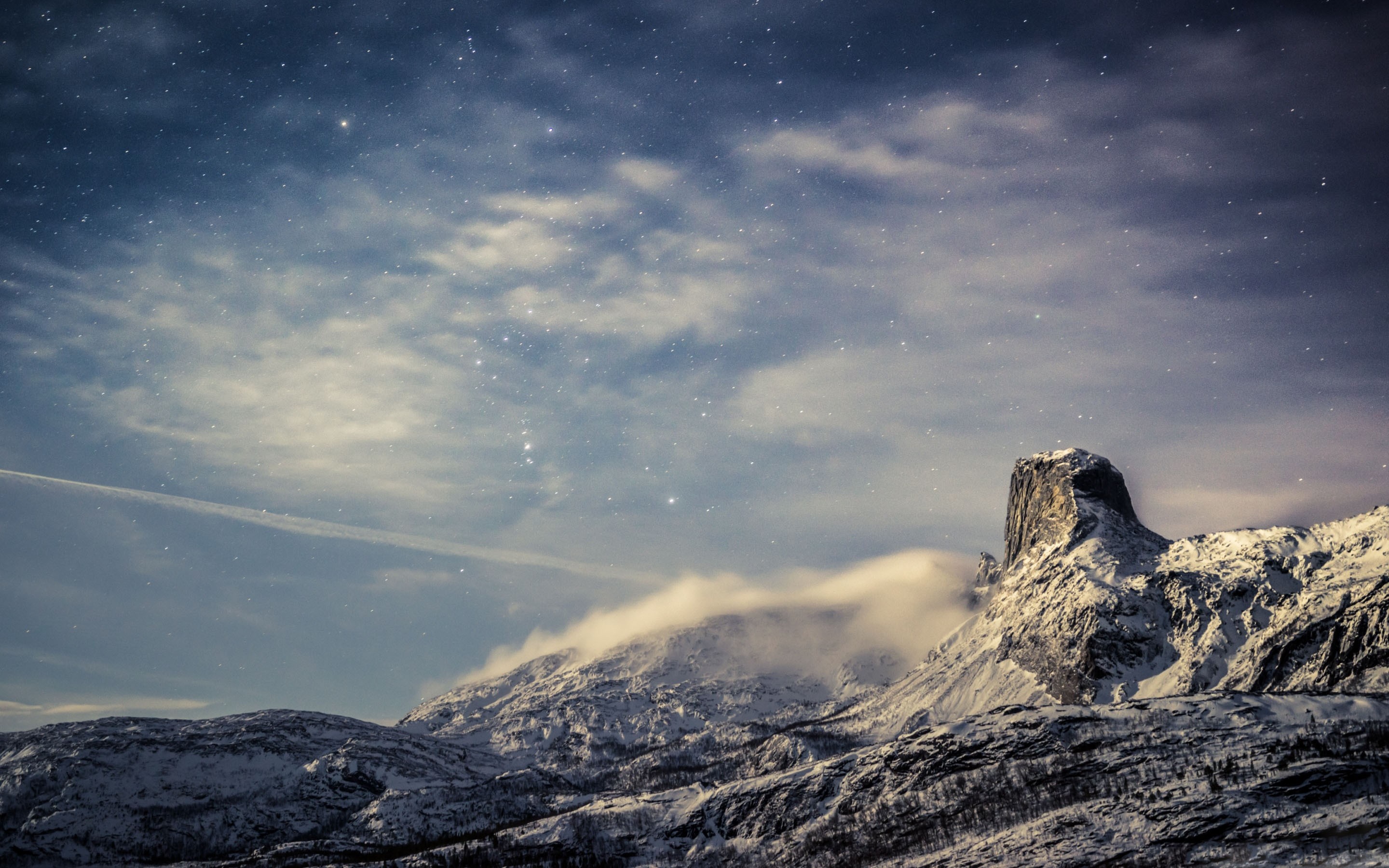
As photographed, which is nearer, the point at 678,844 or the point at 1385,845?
the point at 1385,845

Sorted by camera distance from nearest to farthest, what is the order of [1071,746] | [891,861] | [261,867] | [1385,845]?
[1385,845] < [891,861] < [1071,746] < [261,867]

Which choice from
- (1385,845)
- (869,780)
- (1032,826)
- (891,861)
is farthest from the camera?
(869,780)

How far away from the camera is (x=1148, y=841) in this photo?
73375mm

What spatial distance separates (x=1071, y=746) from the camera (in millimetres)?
118188

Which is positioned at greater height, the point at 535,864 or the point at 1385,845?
the point at 1385,845

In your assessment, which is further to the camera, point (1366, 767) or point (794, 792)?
point (794, 792)

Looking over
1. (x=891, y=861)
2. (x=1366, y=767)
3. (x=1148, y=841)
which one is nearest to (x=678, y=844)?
(x=891, y=861)

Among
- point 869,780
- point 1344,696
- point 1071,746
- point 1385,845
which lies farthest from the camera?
point 869,780

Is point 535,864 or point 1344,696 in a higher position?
point 1344,696

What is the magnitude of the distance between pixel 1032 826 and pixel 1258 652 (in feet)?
464

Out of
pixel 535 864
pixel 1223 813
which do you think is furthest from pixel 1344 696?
pixel 535 864

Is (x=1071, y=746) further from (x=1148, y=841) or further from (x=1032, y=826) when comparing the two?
(x=1148, y=841)

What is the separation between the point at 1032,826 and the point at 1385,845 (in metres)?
33.0

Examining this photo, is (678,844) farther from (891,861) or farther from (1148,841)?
(1148,841)
